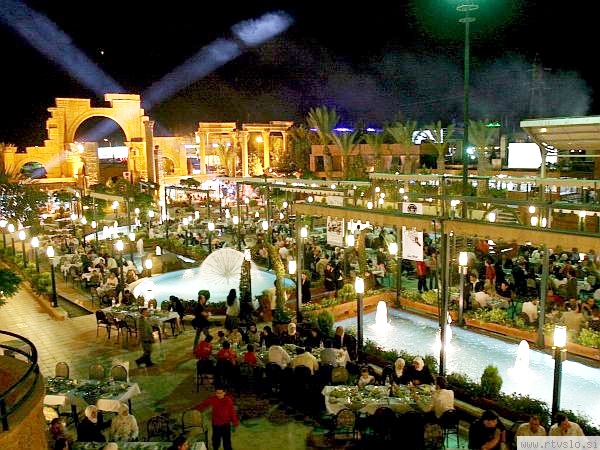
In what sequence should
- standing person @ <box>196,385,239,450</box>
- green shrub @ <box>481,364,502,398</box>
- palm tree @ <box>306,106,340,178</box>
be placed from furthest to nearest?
palm tree @ <box>306,106,340,178</box>
green shrub @ <box>481,364,502,398</box>
standing person @ <box>196,385,239,450</box>

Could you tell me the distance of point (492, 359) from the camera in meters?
12.2

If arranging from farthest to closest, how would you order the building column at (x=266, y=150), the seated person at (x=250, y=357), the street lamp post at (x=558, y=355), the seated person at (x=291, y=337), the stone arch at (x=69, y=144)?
the building column at (x=266, y=150) → the stone arch at (x=69, y=144) → the seated person at (x=291, y=337) → the seated person at (x=250, y=357) → the street lamp post at (x=558, y=355)

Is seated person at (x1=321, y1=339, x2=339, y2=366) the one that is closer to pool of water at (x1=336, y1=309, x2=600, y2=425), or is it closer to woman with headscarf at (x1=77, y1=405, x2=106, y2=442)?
pool of water at (x1=336, y1=309, x2=600, y2=425)

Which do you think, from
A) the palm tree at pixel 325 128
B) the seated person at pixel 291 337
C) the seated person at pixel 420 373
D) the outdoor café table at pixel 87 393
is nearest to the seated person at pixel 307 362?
the seated person at pixel 291 337

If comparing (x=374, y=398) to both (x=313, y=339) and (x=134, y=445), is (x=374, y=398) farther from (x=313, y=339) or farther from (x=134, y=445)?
(x=134, y=445)

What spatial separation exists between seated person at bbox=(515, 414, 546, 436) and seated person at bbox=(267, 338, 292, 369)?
4.59 metres

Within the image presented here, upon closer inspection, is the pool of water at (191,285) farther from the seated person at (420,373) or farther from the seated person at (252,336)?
the seated person at (420,373)

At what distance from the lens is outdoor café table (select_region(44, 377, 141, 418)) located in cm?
929

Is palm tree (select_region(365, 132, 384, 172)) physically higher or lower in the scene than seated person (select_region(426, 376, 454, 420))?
higher

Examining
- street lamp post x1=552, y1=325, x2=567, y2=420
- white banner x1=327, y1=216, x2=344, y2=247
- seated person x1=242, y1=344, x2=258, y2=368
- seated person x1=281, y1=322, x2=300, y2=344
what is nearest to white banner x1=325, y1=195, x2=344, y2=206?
white banner x1=327, y1=216, x2=344, y2=247

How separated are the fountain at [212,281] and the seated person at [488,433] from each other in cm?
1067

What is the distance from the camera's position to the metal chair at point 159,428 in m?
8.83

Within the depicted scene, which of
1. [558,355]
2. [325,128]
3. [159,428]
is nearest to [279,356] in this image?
[159,428]

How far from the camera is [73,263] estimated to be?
21609mm
